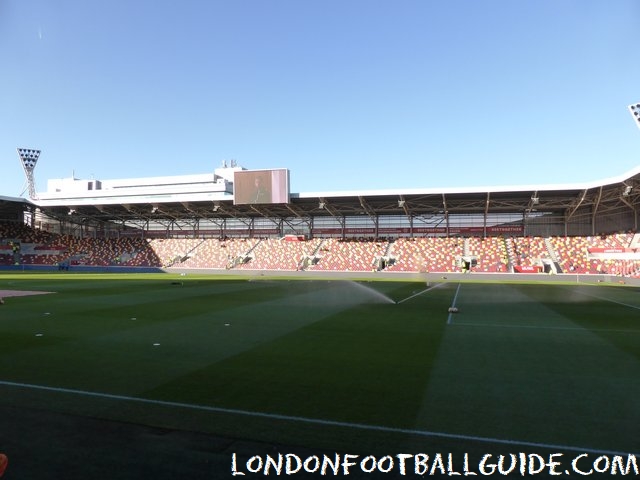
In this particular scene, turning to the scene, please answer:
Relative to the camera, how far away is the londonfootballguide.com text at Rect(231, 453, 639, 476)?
4.53 metres

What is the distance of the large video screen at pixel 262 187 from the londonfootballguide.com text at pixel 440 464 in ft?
172

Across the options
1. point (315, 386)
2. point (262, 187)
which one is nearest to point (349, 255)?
point (262, 187)

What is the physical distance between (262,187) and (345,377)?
167 feet

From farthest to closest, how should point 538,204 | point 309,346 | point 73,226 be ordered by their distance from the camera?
point 73,226 < point 538,204 < point 309,346

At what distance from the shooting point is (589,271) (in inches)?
1950

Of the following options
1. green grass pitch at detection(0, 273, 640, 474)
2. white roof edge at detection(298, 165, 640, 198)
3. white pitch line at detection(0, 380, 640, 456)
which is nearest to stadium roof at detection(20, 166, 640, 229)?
white roof edge at detection(298, 165, 640, 198)

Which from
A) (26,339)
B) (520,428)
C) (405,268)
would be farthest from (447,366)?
(405,268)

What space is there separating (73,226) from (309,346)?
7938 cm

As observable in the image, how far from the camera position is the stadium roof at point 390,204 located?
161ft

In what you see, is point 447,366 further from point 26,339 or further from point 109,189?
point 109,189

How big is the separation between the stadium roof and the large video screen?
2040mm

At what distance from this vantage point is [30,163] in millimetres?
101375

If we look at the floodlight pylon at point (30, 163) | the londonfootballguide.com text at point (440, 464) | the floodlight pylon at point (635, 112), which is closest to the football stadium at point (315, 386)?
the londonfootballguide.com text at point (440, 464)

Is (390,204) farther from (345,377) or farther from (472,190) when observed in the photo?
(345,377)
